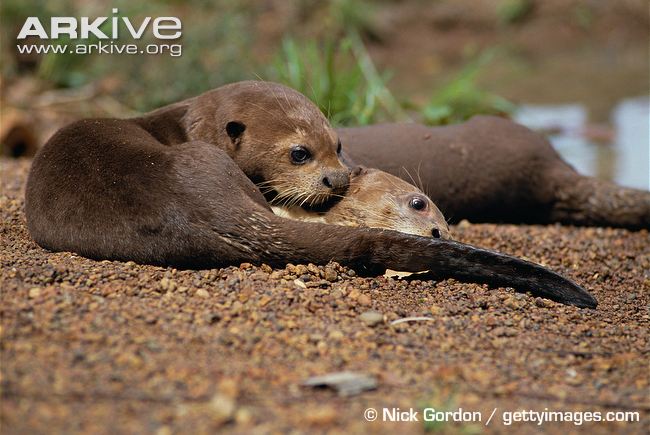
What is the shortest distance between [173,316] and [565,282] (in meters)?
1.54

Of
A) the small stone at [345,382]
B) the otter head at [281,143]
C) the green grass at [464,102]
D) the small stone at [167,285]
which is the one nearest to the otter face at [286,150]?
the otter head at [281,143]

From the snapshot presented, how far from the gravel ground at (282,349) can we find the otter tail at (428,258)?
55 millimetres

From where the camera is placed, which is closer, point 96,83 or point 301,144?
point 301,144

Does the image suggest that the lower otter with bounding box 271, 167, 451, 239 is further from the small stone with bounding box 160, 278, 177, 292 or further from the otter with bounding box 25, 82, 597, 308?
the small stone with bounding box 160, 278, 177, 292

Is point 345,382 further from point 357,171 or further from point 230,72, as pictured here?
point 230,72

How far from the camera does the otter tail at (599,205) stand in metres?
5.02

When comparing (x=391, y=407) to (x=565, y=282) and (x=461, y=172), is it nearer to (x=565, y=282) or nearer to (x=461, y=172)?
(x=565, y=282)

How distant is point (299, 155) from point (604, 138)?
17.0ft

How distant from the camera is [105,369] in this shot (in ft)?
7.67

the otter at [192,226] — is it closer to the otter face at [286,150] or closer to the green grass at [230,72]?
the otter face at [286,150]

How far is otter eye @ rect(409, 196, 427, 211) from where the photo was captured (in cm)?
383

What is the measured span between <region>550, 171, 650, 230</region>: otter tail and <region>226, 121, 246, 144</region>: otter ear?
7.27 feet

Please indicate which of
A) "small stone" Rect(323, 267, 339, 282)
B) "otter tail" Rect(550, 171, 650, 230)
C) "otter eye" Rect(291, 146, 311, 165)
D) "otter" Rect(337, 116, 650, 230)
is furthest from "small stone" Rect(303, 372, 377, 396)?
"otter tail" Rect(550, 171, 650, 230)

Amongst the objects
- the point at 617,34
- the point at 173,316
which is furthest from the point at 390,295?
the point at 617,34
